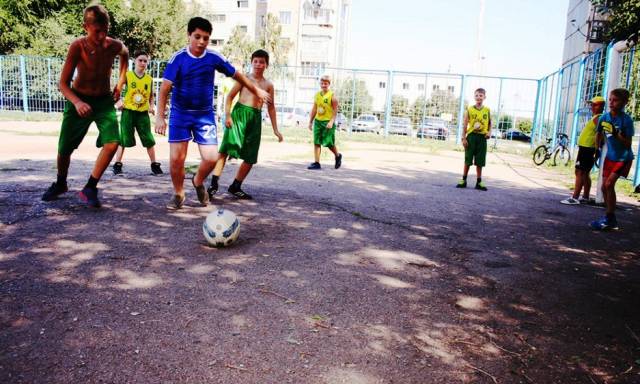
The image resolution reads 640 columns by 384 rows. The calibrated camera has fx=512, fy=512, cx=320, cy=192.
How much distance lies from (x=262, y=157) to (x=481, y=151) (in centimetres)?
538

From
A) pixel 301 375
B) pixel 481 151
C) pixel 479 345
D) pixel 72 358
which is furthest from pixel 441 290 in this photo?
pixel 481 151

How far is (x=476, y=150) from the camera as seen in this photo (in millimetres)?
9391

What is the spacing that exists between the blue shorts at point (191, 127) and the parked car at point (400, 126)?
736 inches

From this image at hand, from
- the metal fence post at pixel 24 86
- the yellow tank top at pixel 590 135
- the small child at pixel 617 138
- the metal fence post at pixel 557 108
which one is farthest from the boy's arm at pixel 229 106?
the metal fence post at pixel 24 86

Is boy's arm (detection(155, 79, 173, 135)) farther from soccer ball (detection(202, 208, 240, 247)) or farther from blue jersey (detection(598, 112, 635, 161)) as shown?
blue jersey (detection(598, 112, 635, 161))

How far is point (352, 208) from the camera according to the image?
21.4ft

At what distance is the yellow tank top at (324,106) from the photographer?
11.0 meters

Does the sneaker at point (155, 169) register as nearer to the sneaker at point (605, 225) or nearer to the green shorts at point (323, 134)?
the green shorts at point (323, 134)

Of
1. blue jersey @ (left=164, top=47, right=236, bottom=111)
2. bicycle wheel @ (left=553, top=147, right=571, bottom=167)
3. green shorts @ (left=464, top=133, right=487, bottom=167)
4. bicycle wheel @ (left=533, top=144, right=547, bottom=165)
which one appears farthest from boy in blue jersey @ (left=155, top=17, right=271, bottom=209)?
bicycle wheel @ (left=553, top=147, right=571, bottom=167)

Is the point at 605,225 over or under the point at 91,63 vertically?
under

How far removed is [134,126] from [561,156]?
42.9ft

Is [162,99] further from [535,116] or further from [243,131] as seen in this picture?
[535,116]

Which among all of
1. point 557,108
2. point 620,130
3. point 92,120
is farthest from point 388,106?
point 92,120

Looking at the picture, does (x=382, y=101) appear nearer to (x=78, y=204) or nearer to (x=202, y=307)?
(x=78, y=204)
